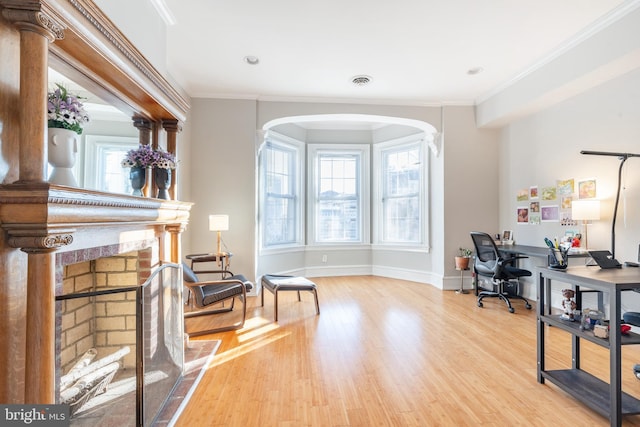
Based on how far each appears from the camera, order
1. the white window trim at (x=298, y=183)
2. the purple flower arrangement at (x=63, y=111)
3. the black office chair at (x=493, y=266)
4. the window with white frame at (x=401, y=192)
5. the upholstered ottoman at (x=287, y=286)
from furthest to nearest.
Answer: the window with white frame at (x=401, y=192) < the white window trim at (x=298, y=183) < the black office chair at (x=493, y=266) < the upholstered ottoman at (x=287, y=286) < the purple flower arrangement at (x=63, y=111)

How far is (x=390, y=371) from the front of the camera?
2.34m

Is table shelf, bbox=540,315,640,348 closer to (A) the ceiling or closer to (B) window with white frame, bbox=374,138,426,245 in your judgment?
(A) the ceiling

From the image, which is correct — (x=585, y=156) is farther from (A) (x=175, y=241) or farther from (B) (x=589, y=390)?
(A) (x=175, y=241)

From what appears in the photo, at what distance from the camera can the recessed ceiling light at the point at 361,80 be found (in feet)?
13.0

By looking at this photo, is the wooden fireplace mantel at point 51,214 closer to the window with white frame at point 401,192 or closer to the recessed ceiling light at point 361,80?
the recessed ceiling light at point 361,80

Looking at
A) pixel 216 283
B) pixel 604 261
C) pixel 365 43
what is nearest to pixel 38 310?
pixel 216 283

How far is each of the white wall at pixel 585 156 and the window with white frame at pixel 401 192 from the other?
127 centimetres

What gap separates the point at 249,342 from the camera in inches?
113

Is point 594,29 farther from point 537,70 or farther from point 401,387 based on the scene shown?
point 401,387


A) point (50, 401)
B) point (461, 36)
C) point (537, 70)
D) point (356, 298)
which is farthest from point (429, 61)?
point (50, 401)

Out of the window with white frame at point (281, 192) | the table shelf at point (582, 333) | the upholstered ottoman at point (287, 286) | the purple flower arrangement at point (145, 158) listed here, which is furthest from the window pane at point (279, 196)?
the table shelf at point (582, 333)

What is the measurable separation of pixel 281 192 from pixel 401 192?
2149 millimetres

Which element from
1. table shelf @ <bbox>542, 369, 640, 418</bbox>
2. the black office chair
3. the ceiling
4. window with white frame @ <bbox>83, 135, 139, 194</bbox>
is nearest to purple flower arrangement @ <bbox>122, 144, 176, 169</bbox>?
window with white frame @ <bbox>83, 135, 139, 194</bbox>

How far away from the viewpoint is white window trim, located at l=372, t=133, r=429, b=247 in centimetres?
528
